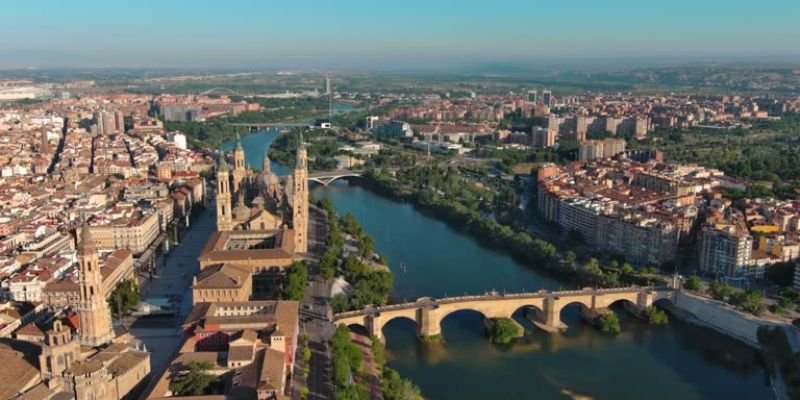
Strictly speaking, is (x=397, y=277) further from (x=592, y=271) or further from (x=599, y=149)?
(x=599, y=149)

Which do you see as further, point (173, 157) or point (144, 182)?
point (173, 157)

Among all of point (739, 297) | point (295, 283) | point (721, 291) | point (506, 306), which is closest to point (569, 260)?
point (721, 291)

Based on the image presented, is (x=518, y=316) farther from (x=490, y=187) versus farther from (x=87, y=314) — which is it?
(x=490, y=187)

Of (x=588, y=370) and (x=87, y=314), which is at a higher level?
(x=87, y=314)

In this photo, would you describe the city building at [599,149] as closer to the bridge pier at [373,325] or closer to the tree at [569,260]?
the tree at [569,260]

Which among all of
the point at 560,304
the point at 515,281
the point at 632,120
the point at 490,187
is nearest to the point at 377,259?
the point at 515,281

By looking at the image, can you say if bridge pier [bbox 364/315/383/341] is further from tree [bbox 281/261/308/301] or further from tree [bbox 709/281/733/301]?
tree [bbox 709/281/733/301]

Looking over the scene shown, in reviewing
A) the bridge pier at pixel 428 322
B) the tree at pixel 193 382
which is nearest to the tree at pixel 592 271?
the bridge pier at pixel 428 322
